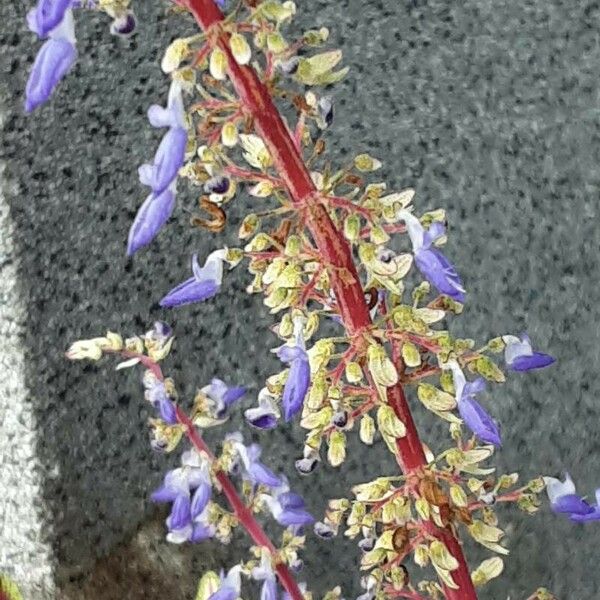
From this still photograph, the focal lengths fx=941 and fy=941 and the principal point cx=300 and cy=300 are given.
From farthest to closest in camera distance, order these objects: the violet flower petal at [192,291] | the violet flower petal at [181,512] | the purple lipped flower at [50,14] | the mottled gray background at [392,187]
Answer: the mottled gray background at [392,187] < the violet flower petal at [181,512] < the violet flower petal at [192,291] < the purple lipped flower at [50,14]

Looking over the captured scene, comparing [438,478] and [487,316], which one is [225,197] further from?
[487,316]

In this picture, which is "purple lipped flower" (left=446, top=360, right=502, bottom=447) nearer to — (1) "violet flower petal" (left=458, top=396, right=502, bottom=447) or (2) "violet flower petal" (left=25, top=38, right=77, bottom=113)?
(1) "violet flower petal" (left=458, top=396, right=502, bottom=447)

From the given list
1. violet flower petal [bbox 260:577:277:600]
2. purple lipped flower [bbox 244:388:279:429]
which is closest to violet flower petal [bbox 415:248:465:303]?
purple lipped flower [bbox 244:388:279:429]

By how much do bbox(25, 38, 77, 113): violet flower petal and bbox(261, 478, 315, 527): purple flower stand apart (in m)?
0.29

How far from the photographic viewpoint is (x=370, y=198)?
0.39 metres

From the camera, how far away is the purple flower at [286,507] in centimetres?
53

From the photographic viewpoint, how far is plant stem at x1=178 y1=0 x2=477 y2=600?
1.08ft

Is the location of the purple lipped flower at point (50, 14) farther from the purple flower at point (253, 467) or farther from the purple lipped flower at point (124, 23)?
the purple flower at point (253, 467)

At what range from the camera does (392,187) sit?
29.2 inches

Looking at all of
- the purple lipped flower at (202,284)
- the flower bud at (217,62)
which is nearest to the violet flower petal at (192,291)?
the purple lipped flower at (202,284)

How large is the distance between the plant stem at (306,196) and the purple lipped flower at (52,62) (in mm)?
41

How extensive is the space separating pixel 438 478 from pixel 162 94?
41 cm

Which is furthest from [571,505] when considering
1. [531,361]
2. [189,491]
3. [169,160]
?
[169,160]

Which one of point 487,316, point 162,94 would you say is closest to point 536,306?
point 487,316
